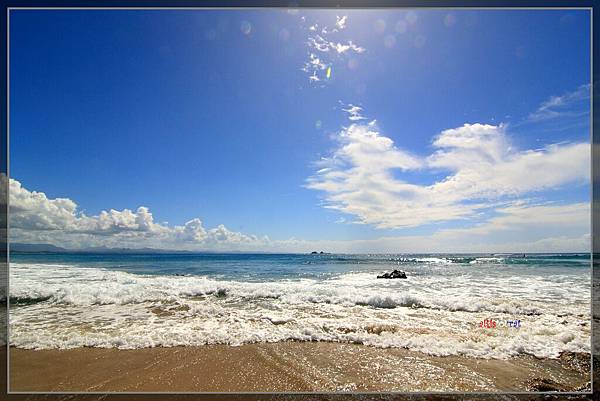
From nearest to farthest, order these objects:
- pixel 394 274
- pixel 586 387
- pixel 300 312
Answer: pixel 586 387 → pixel 300 312 → pixel 394 274

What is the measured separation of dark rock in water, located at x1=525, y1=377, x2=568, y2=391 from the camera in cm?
161

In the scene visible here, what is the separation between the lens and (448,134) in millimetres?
1887

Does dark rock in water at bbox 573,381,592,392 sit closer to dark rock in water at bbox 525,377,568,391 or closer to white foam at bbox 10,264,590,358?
dark rock in water at bbox 525,377,568,391

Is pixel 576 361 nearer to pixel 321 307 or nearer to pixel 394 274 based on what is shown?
pixel 321 307

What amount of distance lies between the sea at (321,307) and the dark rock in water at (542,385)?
0.21 meters

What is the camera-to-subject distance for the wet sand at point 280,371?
5.33 ft

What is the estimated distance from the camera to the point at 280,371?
5.78 ft

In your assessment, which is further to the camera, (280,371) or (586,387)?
(280,371)

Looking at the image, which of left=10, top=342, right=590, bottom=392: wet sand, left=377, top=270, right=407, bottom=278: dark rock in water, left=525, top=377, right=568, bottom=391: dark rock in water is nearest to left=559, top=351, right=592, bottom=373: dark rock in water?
left=10, top=342, right=590, bottom=392: wet sand

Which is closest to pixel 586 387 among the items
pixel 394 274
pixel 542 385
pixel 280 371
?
pixel 542 385

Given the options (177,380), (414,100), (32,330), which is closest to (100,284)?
(32,330)

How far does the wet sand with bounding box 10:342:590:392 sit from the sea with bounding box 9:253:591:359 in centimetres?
10

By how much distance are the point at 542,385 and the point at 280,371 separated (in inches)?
60.7

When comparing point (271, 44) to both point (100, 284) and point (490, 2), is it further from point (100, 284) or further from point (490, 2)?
point (100, 284)
